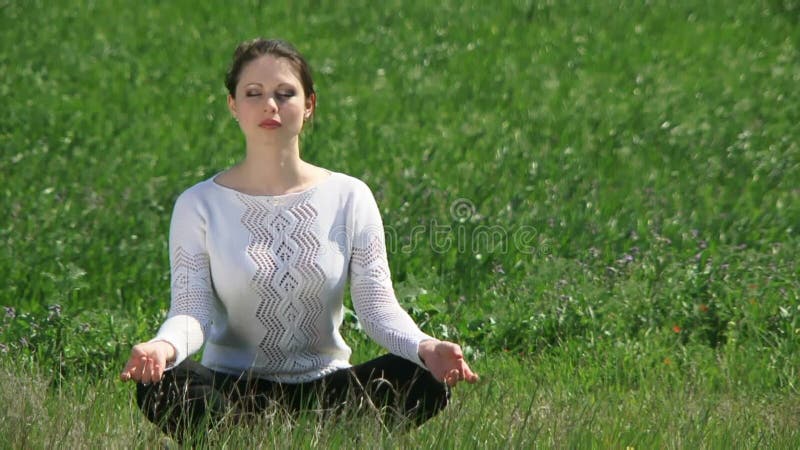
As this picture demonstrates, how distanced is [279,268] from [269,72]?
0.57 metres

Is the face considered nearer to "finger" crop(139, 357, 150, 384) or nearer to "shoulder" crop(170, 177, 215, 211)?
"shoulder" crop(170, 177, 215, 211)

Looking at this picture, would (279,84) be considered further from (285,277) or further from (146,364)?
(146,364)

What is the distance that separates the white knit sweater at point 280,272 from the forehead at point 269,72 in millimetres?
329

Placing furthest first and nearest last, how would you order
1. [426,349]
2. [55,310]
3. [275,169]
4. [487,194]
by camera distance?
1. [487,194]
2. [55,310]
3. [275,169]
4. [426,349]

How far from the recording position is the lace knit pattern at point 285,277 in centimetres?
398

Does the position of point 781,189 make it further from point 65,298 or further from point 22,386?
point 22,386

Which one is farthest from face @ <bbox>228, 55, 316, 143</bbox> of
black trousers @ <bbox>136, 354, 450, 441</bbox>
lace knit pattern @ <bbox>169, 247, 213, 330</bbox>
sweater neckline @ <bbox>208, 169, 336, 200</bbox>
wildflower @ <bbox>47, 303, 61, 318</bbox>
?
wildflower @ <bbox>47, 303, 61, 318</bbox>

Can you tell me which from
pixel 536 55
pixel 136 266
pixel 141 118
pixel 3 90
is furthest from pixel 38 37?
pixel 136 266

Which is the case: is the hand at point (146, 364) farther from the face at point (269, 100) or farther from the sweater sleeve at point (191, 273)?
the face at point (269, 100)

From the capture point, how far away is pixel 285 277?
398 cm

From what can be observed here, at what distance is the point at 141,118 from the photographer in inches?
399

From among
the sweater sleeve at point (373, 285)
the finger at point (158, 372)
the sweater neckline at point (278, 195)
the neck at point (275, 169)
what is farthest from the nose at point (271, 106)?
the finger at point (158, 372)

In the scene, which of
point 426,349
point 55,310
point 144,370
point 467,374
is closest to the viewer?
point 144,370

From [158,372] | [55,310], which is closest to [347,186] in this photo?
[158,372]
